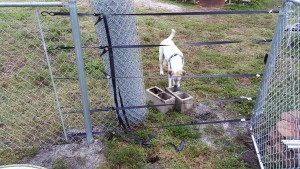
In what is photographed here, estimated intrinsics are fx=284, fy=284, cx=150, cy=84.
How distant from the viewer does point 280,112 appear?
3053 millimetres

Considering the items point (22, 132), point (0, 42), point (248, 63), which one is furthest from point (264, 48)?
point (0, 42)

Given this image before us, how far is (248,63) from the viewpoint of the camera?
5145mm

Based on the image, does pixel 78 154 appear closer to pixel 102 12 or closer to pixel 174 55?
pixel 102 12

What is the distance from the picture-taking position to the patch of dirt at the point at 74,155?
2.83 m

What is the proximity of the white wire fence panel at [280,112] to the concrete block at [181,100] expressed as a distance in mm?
800

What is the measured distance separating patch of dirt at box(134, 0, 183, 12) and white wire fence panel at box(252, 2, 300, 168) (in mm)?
5449

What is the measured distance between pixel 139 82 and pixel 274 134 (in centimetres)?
150

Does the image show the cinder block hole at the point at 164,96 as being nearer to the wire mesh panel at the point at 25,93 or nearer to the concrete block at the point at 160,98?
the concrete block at the point at 160,98

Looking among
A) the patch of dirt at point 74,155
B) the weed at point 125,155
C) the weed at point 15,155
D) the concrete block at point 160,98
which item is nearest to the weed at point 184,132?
the concrete block at point 160,98

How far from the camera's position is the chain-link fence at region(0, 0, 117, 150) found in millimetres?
3174

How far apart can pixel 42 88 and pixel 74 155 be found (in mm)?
1619

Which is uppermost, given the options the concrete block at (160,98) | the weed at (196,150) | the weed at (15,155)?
the concrete block at (160,98)

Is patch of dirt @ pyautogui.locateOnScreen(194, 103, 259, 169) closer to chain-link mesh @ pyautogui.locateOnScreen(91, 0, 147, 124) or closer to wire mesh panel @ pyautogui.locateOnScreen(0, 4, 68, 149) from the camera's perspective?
chain-link mesh @ pyautogui.locateOnScreen(91, 0, 147, 124)

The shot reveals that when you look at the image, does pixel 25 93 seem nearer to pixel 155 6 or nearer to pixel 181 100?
pixel 181 100
